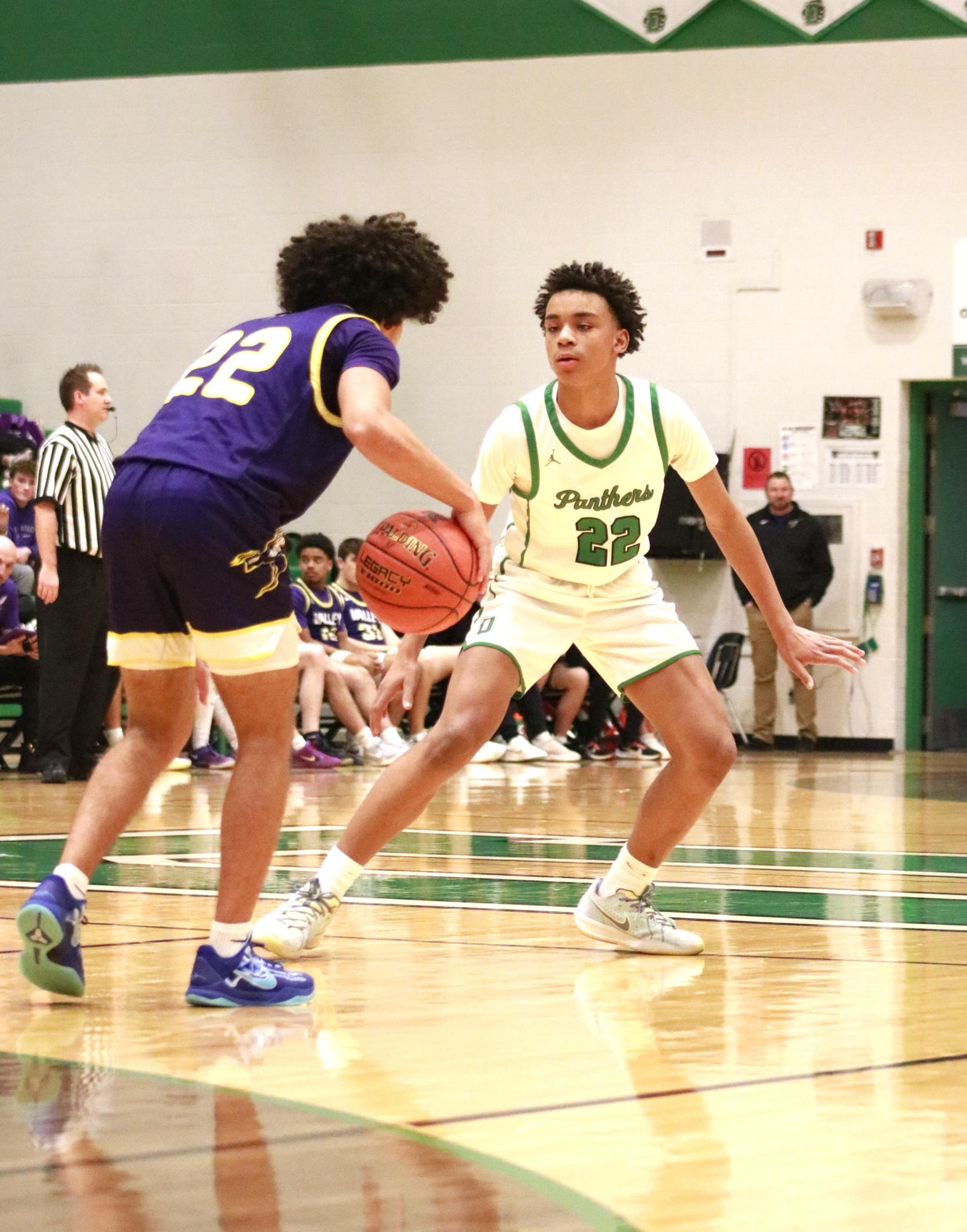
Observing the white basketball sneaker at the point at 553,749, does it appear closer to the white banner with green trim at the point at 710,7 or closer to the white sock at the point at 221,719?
the white sock at the point at 221,719

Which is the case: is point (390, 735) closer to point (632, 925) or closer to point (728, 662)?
point (728, 662)

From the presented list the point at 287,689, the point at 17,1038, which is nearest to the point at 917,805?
the point at 287,689


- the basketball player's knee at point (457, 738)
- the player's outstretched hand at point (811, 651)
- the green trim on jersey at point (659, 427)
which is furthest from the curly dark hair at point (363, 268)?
the player's outstretched hand at point (811, 651)

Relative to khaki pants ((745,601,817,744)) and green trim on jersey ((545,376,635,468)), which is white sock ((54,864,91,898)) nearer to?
green trim on jersey ((545,376,635,468))

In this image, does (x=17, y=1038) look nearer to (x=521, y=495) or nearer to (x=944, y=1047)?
(x=944, y=1047)

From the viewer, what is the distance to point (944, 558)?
13625 mm

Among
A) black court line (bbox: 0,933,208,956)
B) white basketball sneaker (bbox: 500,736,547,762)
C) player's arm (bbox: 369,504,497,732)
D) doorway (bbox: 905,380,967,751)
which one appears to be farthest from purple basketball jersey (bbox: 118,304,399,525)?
doorway (bbox: 905,380,967,751)

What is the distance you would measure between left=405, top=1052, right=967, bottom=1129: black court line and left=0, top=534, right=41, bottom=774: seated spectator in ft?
23.4

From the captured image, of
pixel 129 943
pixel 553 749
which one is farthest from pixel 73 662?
pixel 129 943

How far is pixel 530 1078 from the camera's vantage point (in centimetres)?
255

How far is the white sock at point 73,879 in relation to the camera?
10.1ft

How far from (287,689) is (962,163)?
37.0 ft

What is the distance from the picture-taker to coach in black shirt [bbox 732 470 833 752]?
13.0 metres

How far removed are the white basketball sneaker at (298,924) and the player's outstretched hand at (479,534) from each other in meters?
0.83
